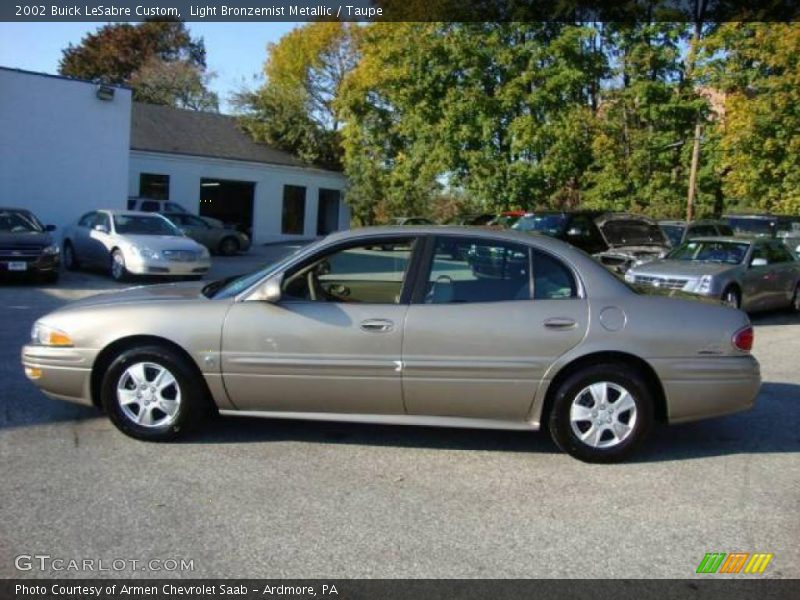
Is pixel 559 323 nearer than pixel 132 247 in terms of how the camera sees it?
Yes

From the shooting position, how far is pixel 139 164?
29062 millimetres

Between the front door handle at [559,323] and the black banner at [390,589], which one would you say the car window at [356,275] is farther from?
the black banner at [390,589]

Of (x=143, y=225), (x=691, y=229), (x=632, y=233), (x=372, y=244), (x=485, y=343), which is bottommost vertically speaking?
(x=485, y=343)

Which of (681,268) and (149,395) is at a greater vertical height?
(681,268)

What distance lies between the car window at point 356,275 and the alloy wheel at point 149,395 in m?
0.99

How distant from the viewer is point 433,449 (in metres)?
5.44

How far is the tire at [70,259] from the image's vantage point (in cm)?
1738

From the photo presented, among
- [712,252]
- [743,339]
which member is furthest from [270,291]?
[712,252]

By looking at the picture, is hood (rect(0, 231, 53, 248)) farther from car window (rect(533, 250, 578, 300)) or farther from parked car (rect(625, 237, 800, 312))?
car window (rect(533, 250, 578, 300))

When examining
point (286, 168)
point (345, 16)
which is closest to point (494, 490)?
point (286, 168)

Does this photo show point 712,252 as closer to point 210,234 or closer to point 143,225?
point 143,225

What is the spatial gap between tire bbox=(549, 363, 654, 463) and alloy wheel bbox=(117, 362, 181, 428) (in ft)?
8.25

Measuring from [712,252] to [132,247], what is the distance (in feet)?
35.1

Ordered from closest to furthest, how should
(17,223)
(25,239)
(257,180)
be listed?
(25,239)
(17,223)
(257,180)
